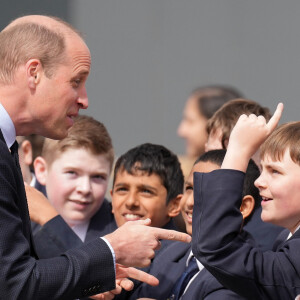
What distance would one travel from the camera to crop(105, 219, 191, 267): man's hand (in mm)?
2879

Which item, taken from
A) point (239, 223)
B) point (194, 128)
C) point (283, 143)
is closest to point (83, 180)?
point (283, 143)

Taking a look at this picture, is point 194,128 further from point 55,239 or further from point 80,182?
point 55,239

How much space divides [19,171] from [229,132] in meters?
1.55

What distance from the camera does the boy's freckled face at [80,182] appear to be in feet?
13.9

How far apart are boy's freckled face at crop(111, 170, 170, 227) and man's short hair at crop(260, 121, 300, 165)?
3.05ft

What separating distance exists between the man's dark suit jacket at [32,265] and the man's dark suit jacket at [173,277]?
42 cm

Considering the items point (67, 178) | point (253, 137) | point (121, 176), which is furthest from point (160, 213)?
point (253, 137)

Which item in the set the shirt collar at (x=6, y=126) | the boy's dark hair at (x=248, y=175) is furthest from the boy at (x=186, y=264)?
the shirt collar at (x=6, y=126)

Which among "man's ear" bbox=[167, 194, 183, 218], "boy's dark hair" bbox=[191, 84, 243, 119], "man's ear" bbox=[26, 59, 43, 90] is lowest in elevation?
"man's ear" bbox=[167, 194, 183, 218]

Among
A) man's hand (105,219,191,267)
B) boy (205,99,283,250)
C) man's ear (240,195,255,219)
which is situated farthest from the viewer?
boy (205,99,283,250)

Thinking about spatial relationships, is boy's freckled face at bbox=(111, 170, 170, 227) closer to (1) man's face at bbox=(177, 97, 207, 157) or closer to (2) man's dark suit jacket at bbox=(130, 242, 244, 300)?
(2) man's dark suit jacket at bbox=(130, 242, 244, 300)

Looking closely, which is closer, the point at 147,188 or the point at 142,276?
the point at 142,276

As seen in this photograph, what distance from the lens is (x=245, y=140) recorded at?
2857 mm

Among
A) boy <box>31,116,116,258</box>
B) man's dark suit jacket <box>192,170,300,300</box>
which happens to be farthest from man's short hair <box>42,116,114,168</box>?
man's dark suit jacket <box>192,170,300,300</box>
